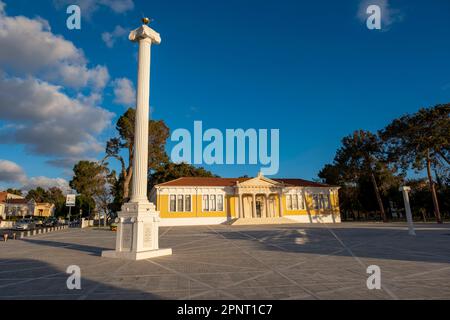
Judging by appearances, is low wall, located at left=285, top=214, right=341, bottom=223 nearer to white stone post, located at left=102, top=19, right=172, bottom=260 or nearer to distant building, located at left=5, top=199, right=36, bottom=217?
white stone post, located at left=102, top=19, right=172, bottom=260

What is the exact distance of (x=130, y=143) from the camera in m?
34.1

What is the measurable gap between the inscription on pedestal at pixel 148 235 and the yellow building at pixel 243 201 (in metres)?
26.3

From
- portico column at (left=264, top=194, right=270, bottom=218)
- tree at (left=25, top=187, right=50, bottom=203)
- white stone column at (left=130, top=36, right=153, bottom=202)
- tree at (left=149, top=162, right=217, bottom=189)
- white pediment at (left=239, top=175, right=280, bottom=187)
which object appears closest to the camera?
white stone column at (left=130, top=36, right=153, bottom=202)

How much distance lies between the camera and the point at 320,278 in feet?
22.2

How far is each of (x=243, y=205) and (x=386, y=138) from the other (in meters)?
22.8

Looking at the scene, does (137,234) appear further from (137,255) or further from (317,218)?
(317,218)

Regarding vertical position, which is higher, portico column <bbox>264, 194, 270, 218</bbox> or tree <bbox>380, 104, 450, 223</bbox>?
tree <bbox>380, 104, 450, 223</bbox>

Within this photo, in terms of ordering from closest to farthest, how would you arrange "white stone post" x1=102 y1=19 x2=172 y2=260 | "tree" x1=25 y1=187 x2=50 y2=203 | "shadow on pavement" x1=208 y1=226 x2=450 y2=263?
"shadow on pavement" x1=208 y1=226 x2=450 y2=263
"white stone post" x1=102 y1=19 x2=172 y2=260
"tree" x1=25 y1=187 x2=50 y2=203

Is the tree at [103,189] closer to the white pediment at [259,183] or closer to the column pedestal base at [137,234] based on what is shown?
the white pediment at [259,183]

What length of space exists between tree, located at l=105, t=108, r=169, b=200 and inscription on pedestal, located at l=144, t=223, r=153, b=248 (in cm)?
2180

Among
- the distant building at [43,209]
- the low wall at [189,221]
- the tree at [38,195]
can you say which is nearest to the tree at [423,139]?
the low wall at [189,221]

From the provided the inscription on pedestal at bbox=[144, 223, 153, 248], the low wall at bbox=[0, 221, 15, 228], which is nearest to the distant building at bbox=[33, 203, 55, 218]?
the low wall at bbox=[0, 221, 15, 228]

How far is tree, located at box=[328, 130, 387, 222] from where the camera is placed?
4331 centimetres
